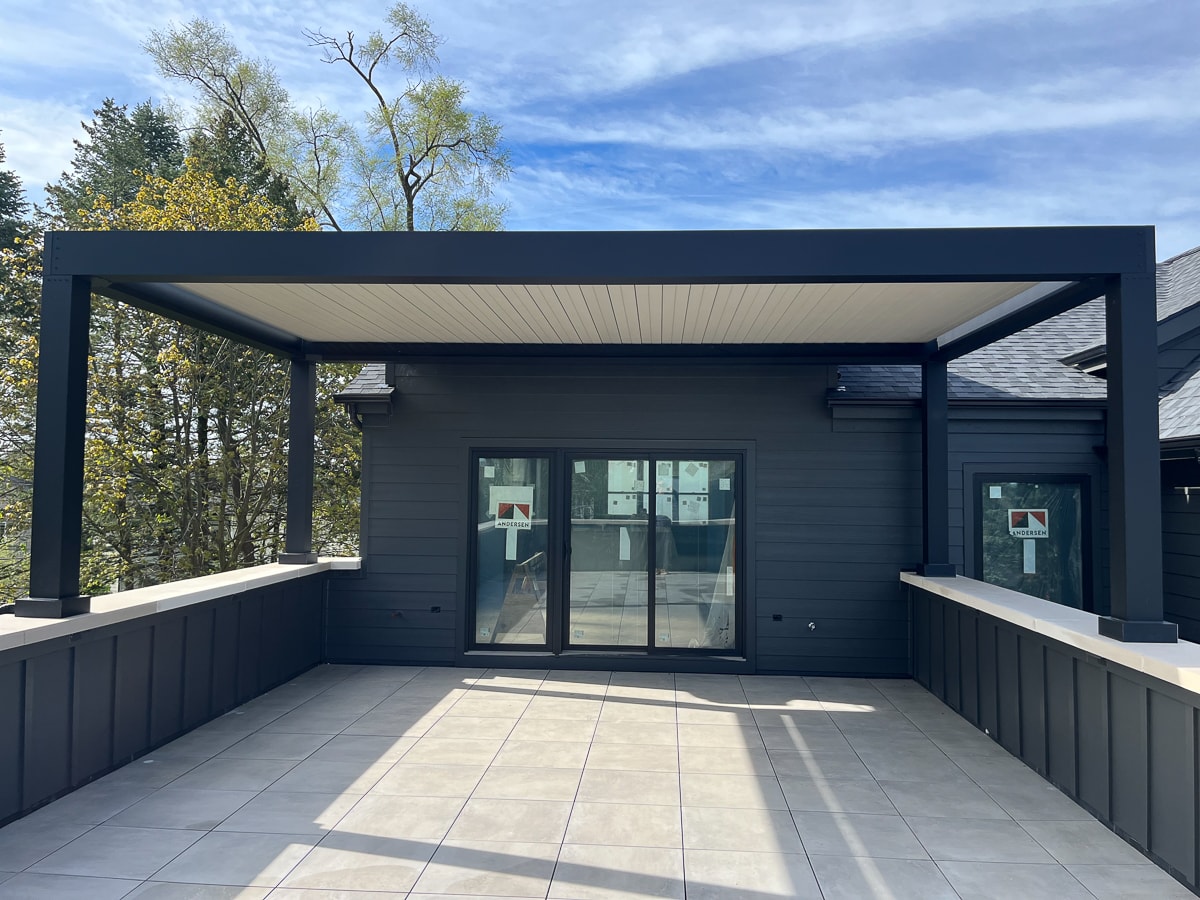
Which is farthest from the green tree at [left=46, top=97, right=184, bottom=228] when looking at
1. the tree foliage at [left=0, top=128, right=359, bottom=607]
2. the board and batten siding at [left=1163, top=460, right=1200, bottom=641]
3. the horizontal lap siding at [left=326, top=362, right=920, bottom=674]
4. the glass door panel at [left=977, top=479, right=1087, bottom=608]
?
the board and batten siding at [left=1163, top=460, right=1200, bottom=641]

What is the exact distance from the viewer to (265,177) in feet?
49.0

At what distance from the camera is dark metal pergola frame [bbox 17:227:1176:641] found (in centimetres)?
325

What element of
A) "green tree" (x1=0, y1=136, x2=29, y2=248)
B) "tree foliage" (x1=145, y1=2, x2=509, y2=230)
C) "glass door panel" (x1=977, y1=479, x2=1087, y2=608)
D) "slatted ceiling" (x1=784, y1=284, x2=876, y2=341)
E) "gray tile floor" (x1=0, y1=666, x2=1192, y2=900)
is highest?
"tree foliage" (x1=145, y1=2, x2=509, y2=230)

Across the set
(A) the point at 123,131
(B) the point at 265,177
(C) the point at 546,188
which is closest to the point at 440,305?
(B) the point at 265,177

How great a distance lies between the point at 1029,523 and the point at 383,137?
14.7 m

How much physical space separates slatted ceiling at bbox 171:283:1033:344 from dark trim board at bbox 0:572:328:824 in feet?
6.06

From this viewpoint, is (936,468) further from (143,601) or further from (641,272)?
(143,601)

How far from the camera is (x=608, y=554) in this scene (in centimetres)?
624

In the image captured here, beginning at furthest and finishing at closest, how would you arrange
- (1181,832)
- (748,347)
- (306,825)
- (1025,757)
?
1. (748,347)
2. (1025,757)
3. (306,825)
4. (1181,832)

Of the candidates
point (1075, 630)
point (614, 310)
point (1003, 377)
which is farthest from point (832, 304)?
point (1003, 377)

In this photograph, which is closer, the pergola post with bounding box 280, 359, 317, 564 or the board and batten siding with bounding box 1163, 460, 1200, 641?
the board and batten siding with bounding box 1163, 460, 1200, 641

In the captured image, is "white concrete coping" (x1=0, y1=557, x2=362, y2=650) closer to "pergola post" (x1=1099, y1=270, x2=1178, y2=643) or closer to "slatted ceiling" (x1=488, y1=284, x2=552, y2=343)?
"slatted ceiling" (x1=488, y1=284, x2=552, y2=343)

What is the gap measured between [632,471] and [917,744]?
111 inches

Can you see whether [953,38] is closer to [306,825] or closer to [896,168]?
[896,168]
